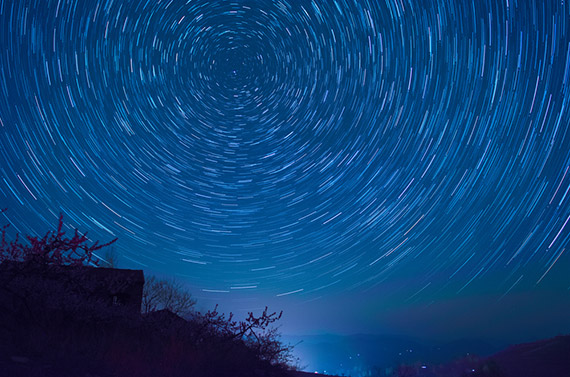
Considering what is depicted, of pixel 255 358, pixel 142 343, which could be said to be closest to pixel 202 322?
pixel 255 358

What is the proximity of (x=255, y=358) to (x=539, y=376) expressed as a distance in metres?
58.9

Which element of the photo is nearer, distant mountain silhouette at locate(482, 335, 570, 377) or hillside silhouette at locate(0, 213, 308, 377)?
hillside silhouette at locate(0, 213, 308, 377)

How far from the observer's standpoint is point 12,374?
5520 millimetres

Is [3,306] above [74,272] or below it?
below

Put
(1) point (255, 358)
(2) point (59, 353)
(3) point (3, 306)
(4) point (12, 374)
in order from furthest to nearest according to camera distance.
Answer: (1) point (255, 358) < (3) point (3, 306) < (2) point (59, 353) < (4) point (12, 374)

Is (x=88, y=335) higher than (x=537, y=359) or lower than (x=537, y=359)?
lower

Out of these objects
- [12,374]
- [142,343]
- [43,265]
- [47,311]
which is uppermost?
[43,265]

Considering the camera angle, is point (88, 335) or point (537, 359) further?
point (537, 359)

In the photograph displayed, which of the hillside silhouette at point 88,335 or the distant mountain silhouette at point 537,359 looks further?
the distant mountain silhouette at point 537,359

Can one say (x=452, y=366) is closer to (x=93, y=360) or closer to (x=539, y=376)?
(x=539, y=376)

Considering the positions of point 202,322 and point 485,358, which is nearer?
point 202,322

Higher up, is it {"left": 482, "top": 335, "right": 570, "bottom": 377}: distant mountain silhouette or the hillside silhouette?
{"left": 482, "top": 335, "right": 570, "bottom": 377}: distant mountain silhouette

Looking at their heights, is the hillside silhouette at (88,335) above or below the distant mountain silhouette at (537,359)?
below

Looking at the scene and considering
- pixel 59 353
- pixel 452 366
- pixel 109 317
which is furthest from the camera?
pixel 452 366
